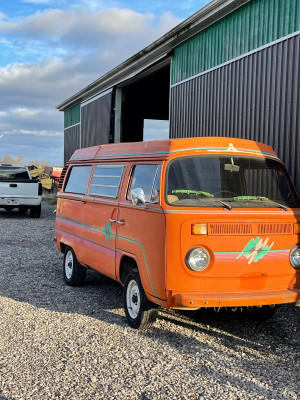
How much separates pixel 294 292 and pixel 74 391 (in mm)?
2519

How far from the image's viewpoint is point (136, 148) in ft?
18.6

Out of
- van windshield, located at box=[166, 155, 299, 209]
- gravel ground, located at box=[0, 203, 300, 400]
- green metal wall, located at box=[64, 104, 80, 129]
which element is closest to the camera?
gravel ground, located at box=[0, 203, 300, 400]

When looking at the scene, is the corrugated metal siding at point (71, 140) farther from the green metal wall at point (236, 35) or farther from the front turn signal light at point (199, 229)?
the front turn signal light at point (199, 229)

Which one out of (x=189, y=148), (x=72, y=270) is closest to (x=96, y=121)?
(x=72, y=270)

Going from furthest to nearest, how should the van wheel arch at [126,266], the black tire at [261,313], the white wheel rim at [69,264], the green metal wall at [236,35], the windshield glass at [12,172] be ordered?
the windshield glass at [12,172], the green metal wall at [236,35], the white wheel rim at [69,264], the black tire at [261,313], the van wheel arch at [126,266]

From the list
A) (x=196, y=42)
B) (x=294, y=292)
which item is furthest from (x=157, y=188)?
(x=196, y=42)

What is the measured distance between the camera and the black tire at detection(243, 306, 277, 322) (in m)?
5.54

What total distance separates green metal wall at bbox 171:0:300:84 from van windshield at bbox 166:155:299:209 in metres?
3.72

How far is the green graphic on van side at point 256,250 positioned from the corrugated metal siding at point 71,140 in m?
18.1

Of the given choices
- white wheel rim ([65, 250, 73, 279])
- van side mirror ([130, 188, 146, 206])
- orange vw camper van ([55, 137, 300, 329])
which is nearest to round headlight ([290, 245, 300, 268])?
orange vw camper van ([55, 137, 300, 329])

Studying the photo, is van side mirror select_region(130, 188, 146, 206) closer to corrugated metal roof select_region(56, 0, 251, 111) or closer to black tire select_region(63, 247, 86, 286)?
black tire select_region(63, 247, 86, 286)

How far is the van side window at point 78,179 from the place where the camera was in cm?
697

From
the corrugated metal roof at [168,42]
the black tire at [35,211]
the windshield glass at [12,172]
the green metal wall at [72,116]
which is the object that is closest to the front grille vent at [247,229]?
the corrugated metal roof at [168,42]

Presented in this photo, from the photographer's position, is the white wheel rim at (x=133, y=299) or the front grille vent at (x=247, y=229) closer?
the front grille vent at (x=247, y=229)
